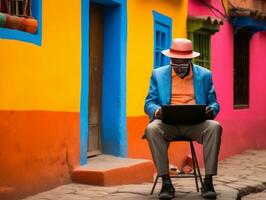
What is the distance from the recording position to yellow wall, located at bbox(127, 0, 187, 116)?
9352mm

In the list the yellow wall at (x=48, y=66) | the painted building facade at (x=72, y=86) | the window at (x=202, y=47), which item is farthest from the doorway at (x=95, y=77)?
the window at (x=202, y=47)

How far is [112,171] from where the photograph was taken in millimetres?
7594

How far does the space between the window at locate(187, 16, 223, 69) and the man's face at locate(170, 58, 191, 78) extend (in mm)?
5302

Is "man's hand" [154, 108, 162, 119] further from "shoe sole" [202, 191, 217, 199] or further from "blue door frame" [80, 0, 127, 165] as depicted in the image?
"blue door frame" [80, 0, 127, 165]

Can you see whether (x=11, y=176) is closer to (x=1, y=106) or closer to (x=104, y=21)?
(x=1, y=106)

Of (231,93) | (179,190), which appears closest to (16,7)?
(179,190)

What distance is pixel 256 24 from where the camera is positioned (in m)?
14.8

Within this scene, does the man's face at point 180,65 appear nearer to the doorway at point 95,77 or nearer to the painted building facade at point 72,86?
the painted building facade at point 72,86

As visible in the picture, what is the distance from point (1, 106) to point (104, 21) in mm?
3408

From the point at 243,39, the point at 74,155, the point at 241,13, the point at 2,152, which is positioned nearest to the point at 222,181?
the point at 74,155

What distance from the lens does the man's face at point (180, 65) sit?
648 centimetres

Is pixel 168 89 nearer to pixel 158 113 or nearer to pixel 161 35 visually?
pixel 158 113

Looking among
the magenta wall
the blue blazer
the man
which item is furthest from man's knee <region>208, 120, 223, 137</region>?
the magenta wall

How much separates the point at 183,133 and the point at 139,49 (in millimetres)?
3444
